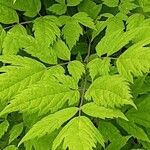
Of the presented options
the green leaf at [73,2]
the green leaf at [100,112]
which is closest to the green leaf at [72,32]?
the green leaf at [73,2]

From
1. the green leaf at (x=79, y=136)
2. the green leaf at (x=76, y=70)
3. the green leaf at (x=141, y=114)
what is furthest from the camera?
the green leaf at (x=141, y=114)

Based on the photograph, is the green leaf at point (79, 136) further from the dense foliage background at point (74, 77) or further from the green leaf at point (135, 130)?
the green leaf at point (135, 130)

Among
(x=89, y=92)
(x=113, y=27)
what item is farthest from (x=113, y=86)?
(x=113, y=27)

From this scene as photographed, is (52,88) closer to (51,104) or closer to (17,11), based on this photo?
(51,104)

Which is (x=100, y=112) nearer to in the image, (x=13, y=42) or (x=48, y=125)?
(x=48, y=125)

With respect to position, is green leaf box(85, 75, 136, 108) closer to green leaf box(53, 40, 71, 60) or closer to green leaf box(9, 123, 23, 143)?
green leaf box(53, 40, 71, 60)
